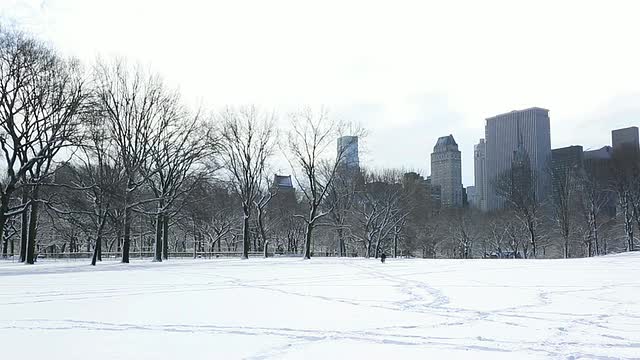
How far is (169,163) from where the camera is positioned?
1551 inches

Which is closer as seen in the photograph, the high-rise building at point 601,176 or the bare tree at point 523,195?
the high-rise building at point 601,176

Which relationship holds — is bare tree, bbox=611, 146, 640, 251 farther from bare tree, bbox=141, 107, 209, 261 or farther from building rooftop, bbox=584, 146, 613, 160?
bare tree, bbox=141, 107, 209, 261

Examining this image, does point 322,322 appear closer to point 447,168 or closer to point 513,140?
point 513,140

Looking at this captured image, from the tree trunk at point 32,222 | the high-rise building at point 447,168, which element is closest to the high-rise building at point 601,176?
the high-rise building at point 447,168

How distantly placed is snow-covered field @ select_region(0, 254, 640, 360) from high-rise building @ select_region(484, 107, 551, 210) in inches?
2816

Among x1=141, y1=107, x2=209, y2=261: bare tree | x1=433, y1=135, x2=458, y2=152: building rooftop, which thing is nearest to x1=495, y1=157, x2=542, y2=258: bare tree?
x1=141, y1=107, x2=209, y2=261: bare tree

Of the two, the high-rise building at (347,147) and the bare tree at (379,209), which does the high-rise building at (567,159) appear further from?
the high-rise building at (347,147)

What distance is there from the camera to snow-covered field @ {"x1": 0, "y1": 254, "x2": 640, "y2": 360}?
332 inches

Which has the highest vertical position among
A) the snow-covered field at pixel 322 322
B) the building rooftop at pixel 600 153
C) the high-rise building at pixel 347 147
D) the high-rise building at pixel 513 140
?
the high-rise building at pixel 513 140

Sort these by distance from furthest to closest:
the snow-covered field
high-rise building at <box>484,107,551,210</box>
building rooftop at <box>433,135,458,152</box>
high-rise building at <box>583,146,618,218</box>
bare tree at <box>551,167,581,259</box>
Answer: building rooftop at <box>433,135,458,152</box>, high-rise building at <box>484,107,551,210</box>, bare tree at <box>551,167,581,259</box>, high-rise building at <box>583,146,618,218</box>, the snow-covered field

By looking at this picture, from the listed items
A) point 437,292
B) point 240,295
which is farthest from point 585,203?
point 240,295

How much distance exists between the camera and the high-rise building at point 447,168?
11444cm

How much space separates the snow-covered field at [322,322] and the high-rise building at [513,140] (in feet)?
235

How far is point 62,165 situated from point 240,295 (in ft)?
69.1
